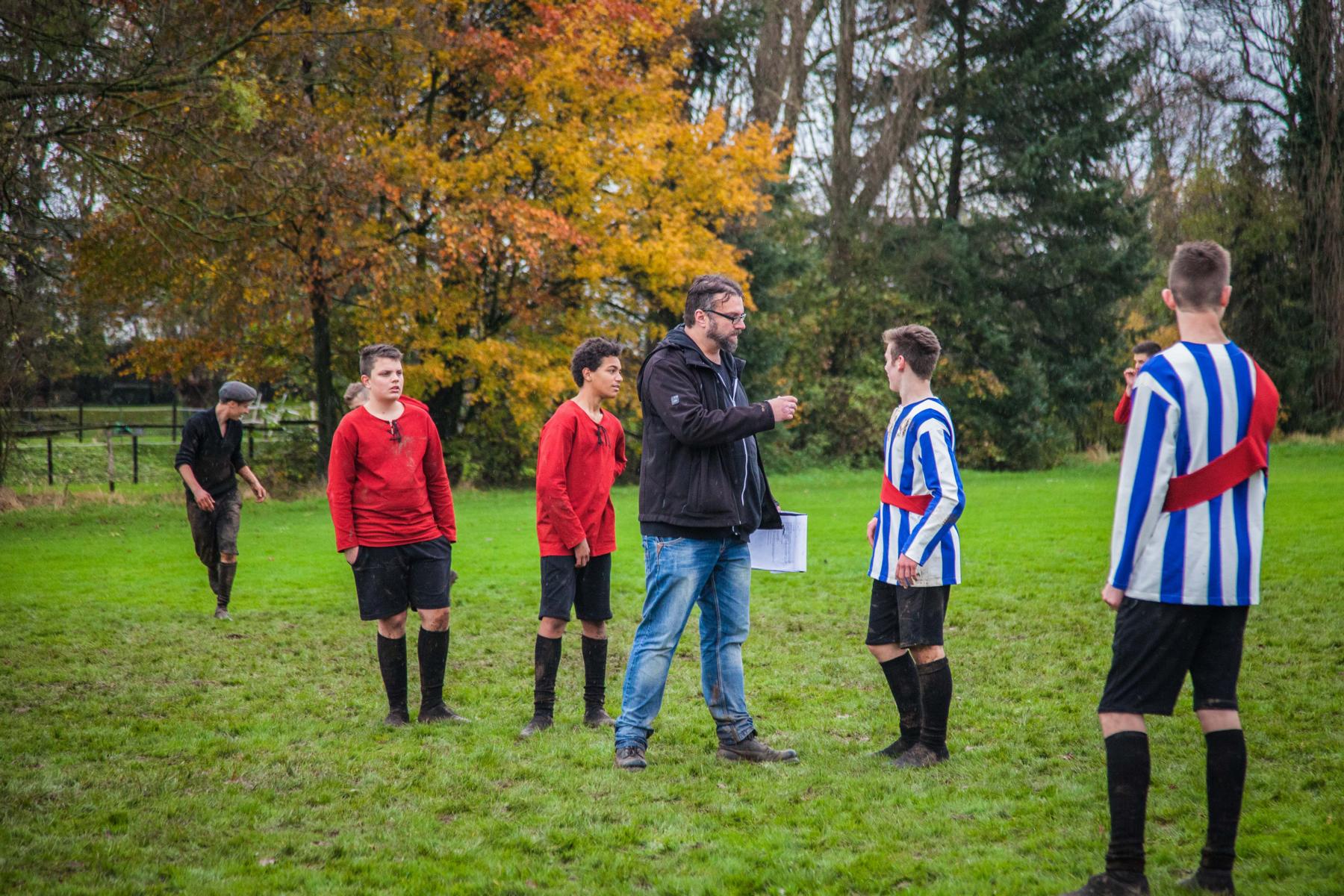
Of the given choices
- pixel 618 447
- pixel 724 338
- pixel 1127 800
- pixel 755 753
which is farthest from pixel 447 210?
pixel 1127 800

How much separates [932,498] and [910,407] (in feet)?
1.36

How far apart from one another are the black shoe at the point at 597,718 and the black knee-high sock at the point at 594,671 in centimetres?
1

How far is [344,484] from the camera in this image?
5.71 metres

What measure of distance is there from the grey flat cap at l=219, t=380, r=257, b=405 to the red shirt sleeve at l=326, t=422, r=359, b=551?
334 centimetres

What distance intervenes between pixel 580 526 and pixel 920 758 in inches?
78.1

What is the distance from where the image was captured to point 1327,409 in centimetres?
3014

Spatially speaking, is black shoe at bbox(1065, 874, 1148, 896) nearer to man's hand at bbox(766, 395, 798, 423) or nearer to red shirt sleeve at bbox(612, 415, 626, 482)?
man's hand at bbox(766, 395, 798, 423)

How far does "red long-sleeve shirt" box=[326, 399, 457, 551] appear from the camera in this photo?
5.71m

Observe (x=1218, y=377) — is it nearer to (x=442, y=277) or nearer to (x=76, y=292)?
(x=442, y=277)

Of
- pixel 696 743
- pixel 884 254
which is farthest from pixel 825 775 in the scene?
pixel 884 254

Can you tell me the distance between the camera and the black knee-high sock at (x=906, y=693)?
5.19m

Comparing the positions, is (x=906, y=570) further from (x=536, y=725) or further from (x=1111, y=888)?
(x=536, y=725)

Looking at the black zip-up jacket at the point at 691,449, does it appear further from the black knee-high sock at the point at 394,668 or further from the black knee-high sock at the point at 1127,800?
the black knee-high sock at the point at 1127,800

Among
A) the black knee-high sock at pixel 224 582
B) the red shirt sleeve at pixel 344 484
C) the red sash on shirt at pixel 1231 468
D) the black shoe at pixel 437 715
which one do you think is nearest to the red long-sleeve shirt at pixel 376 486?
the red shirt sleeve at pixel 344 484
